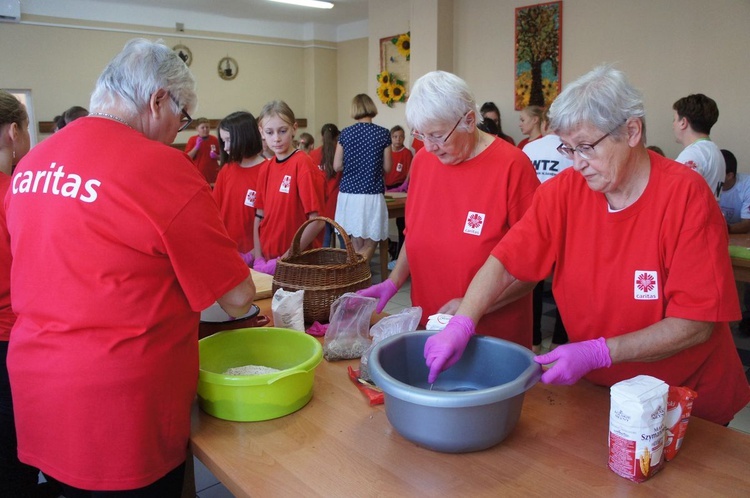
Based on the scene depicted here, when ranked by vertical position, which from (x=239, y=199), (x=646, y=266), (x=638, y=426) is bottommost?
(x=638, y=426)

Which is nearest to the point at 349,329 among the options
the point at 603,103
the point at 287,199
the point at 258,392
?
the point at 258,392

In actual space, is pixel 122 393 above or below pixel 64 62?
below

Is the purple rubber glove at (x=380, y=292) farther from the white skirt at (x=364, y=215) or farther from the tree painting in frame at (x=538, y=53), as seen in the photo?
the tree painting in frame at (x=538, y=53)

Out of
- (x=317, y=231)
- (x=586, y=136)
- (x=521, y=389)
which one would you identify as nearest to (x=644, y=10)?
(x=317, y=231)

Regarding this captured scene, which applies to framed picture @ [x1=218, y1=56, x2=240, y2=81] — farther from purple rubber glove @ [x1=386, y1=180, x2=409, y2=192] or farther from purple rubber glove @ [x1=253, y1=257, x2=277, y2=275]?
purple rubber glove @ [x1=253, y1=257, x2=277, y2=275]

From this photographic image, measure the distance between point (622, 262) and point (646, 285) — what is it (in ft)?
0.24

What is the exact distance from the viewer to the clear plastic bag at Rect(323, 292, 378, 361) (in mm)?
1662

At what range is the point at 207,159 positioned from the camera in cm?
741

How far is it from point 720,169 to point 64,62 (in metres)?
8.16

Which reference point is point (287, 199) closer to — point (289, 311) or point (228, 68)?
point (289, 311)

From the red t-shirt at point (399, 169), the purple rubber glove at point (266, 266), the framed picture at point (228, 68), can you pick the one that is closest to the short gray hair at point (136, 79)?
the purple rubber glove at point (266, 266)

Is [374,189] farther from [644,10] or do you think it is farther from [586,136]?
[586,136]

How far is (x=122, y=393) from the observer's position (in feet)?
3.83

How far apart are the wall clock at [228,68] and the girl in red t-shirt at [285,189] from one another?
23.7 ft
